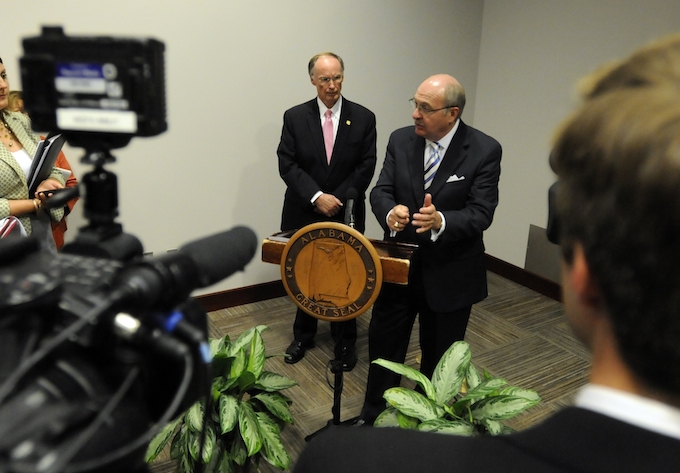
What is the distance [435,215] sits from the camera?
200 centimetres

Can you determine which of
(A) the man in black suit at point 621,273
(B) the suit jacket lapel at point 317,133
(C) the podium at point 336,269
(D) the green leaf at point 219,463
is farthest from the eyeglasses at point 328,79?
(A) the man in black suit at point 621,273

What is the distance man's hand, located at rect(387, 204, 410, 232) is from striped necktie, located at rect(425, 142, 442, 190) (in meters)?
0.19

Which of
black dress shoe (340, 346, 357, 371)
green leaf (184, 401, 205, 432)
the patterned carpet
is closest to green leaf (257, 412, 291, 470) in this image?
green leaf (184, 401, 205, 432)

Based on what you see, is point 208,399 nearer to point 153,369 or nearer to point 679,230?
point 153,369

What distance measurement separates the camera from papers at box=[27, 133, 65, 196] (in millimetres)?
2176

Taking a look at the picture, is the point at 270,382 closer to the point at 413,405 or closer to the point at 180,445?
the point at 180,445

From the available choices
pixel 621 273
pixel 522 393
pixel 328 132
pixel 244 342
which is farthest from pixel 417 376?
pixel 328 132

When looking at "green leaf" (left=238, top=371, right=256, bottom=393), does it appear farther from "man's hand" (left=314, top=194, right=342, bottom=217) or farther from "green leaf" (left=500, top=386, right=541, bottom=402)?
"man's hand" (left=314, top=194, right=342, bottom=217)

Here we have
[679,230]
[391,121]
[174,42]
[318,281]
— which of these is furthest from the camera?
[391,121]

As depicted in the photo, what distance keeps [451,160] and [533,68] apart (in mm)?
2105

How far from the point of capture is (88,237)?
559 mm

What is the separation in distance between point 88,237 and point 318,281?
1301 millimetres

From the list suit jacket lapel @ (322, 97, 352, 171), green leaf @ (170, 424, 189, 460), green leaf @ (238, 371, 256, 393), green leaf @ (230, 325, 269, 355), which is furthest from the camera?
suit jacket lapel @ (322, 97, 352, 171)

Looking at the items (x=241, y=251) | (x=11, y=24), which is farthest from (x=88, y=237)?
(x=11, y=24)
